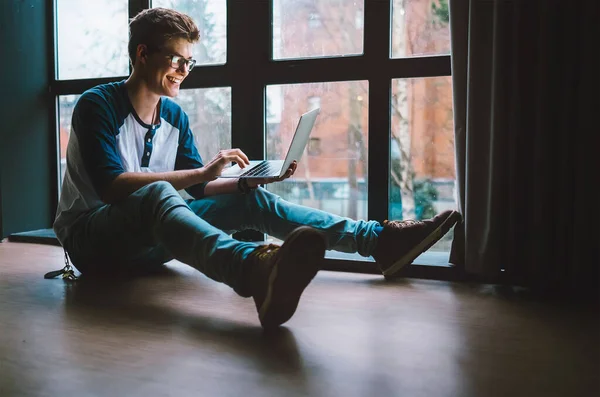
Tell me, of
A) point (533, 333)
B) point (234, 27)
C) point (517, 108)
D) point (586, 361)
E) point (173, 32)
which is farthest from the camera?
point (234, 27)

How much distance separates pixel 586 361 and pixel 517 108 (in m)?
0.77

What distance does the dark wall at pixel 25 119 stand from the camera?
8.29 feet

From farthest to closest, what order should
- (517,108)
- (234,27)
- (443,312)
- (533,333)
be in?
(234,27)
(517,108)
(443,312)
(533,333)

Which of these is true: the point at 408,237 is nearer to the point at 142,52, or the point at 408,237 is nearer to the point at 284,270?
the point at 284,270

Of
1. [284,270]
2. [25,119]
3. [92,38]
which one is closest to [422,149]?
[284,270]

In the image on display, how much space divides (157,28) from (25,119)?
124 centimetres

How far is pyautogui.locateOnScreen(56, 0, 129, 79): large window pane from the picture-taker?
2.51 metres

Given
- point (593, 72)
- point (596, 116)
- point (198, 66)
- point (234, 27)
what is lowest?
point (596, 116)

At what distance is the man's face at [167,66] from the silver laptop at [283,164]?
1.07 ft

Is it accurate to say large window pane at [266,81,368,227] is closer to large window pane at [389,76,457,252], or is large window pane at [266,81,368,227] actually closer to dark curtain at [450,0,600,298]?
large window pane at [389,76,457,252]

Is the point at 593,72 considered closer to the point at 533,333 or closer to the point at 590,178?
the point at 590,178

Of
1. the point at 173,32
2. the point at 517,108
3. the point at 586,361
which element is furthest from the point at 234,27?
the point at 586,361

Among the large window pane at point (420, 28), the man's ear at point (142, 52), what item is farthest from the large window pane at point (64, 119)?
the large window pane at point (420, 28)

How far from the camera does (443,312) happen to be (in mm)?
1431
